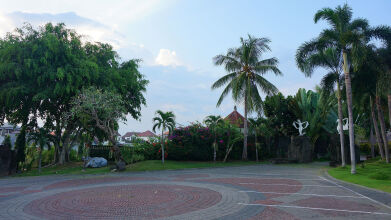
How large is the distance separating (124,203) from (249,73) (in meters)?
20.3

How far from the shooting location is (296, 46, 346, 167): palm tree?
60.3 feet

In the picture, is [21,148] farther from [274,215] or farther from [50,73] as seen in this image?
[274,215]

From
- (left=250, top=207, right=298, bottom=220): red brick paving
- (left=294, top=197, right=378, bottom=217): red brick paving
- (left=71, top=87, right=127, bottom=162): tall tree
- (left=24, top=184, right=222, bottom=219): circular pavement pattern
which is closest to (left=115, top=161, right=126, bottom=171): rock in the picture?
(left=71, top=87, right=127, bottom=162): tall tree

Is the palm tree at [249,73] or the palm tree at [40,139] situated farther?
the palm tree at [249,73]

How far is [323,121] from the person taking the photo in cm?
2925

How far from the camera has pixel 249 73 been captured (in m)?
26.3

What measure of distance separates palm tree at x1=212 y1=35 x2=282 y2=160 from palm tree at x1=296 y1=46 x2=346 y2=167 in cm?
679

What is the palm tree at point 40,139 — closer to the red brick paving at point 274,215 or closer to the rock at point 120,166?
the rock at point 120,166

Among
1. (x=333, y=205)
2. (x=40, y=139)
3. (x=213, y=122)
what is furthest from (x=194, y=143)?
(x=333, y=205)

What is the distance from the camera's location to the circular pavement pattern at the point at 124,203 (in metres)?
7.29

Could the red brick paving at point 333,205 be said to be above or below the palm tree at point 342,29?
below

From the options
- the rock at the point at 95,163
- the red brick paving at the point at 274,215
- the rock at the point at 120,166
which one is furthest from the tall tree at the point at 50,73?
the red brick paving at the point at 274,215

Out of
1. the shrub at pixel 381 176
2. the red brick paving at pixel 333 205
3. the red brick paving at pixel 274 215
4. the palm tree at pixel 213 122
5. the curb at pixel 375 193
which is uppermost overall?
the palm tree at pixel 213 122

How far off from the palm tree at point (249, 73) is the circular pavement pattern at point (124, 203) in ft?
52.9
